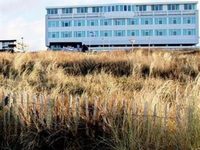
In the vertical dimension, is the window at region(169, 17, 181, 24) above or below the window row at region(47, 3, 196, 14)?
below

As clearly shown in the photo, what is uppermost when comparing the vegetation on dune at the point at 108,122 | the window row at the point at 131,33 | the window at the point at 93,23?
the window at the point at 93,23

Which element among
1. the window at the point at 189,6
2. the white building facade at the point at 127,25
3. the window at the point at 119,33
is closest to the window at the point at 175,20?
the white building facade at the point at 127,25

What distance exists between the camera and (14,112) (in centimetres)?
715

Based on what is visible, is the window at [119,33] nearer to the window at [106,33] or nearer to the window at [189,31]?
the window at [106,33]

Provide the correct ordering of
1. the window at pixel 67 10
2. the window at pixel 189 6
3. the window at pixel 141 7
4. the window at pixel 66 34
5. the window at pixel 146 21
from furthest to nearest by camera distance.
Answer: the window at pixel 67 10 < the window at pixel 141 7 < the window at pixel 66 34 < the window at pixel 189 6 < the window at pixel 146 21

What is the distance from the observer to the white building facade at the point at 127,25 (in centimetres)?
9694

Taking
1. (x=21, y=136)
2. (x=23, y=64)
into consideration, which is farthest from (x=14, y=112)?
(x=23, y=64)

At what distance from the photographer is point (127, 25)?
99188 millimetres

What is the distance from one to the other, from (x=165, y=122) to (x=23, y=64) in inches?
440

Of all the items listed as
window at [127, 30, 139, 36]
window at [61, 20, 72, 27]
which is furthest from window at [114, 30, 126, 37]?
window at [61, 20, 72, 27]

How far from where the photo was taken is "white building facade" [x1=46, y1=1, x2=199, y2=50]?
318ft

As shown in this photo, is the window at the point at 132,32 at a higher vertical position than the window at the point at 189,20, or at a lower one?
lower

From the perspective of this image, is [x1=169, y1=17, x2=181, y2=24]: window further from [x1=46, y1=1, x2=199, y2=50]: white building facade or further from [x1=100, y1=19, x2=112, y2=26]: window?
[x1=100, y1=19, x2=112, y2=26]: window

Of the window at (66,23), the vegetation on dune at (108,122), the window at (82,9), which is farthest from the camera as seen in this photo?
the window at (82,9)
